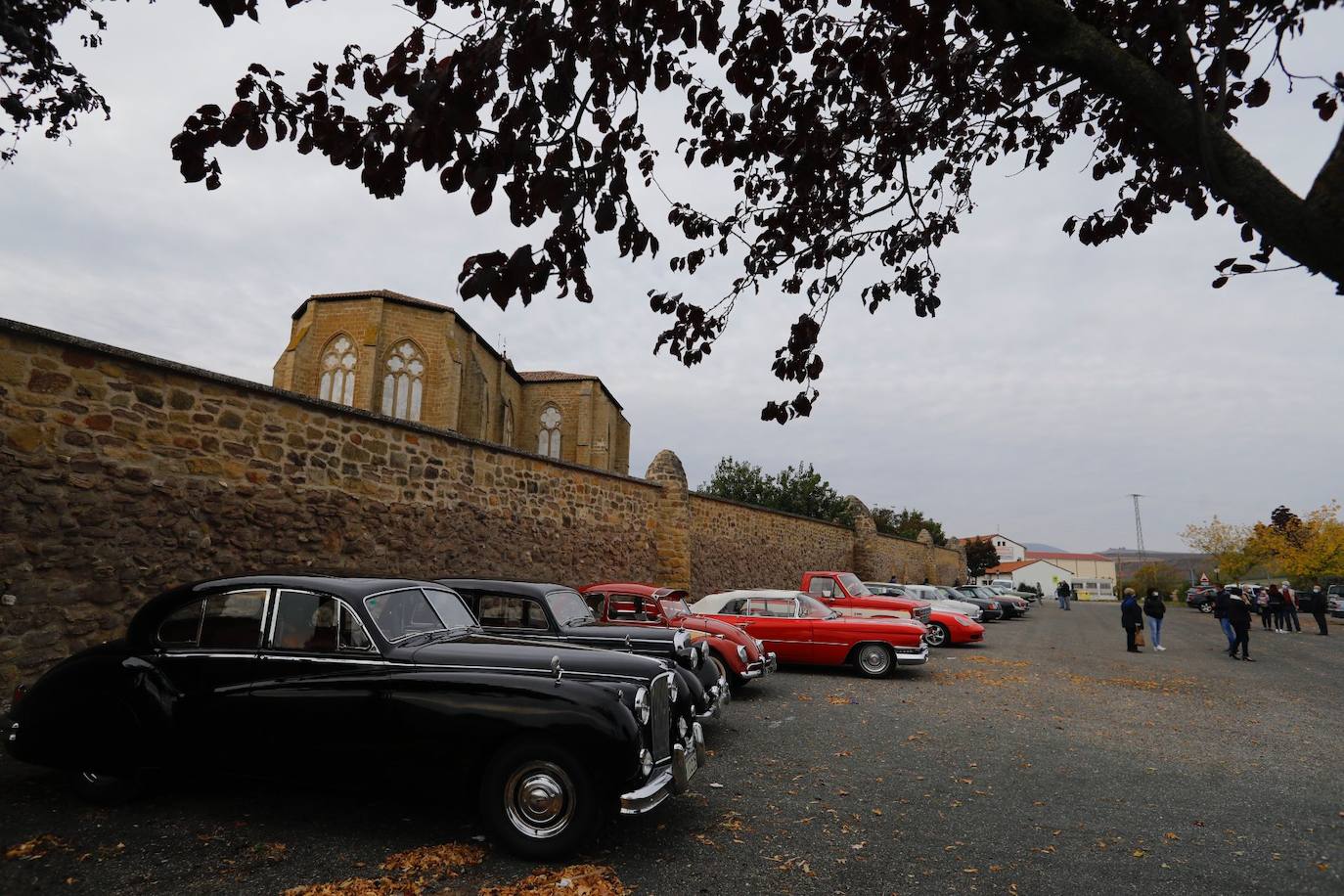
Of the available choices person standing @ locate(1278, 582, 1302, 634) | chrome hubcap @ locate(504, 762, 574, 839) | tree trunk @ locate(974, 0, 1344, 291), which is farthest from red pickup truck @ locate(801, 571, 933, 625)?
person standing @ locate(1278, 582, 1302, 634)

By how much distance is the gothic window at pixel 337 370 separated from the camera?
28.7 meters

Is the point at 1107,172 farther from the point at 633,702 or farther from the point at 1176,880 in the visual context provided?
the point at 633,702

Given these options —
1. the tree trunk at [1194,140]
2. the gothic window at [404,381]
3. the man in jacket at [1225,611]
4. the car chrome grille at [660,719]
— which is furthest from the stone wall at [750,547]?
the tree trunk at [1194,140]

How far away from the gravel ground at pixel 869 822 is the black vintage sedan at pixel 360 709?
30 centimetres

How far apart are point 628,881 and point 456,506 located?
27.6ft

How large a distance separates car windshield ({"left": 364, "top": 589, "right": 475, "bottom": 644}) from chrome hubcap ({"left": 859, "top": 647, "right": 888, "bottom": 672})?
24.0 ft

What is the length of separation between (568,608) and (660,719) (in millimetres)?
3007

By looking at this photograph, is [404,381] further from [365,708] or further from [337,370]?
[365,708]

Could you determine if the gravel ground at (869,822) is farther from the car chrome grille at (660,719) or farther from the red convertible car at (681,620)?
the red convertible car at (681,620)

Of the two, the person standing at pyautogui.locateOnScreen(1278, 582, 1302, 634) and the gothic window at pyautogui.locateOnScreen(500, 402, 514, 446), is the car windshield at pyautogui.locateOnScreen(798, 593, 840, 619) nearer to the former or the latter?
the person standing at pyautogui.locateOnScreen(1278, 582, 1302, 634)

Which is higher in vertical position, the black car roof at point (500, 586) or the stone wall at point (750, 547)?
the stone wall at point (750, 547)

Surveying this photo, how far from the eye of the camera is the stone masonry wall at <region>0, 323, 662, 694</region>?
6.32 m

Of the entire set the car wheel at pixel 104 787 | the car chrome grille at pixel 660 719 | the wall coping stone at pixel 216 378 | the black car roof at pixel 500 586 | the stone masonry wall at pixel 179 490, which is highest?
the wall coping stone at pixel 216 378

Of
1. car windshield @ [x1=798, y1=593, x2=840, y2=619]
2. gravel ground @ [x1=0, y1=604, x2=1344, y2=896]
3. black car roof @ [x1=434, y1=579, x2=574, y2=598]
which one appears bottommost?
gravel ground @ [x1=0, y1=604, x2=1344, y2=896]
